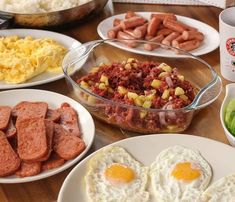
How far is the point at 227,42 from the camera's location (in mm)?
1817

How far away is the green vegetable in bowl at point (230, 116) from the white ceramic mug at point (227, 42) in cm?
27

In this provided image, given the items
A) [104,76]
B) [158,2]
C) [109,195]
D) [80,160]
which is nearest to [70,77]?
[104,76]

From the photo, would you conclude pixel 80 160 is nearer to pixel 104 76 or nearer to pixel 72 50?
pixel 104 76

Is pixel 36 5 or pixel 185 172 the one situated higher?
pixel 36 5

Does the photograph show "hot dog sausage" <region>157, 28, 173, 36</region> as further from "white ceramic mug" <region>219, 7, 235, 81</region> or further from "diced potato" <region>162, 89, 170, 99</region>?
"diced potato" <region>162, 89, 170, 99</region>

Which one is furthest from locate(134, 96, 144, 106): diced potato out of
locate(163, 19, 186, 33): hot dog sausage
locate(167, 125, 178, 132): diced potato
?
locate(163, 19, 186, 33): hot dog sausage

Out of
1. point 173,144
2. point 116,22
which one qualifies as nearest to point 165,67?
point 173,144

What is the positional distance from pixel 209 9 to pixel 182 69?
2.14 feet

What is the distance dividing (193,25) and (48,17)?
632 millimetres

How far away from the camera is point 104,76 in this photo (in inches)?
69.0

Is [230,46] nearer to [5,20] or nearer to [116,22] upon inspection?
[116,22]

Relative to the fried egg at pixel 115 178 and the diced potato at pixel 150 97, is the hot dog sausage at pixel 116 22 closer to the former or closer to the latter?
the diced potato at pixel 150 97

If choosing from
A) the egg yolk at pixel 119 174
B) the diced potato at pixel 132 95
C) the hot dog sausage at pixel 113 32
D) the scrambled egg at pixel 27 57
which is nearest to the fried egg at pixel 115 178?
the egg yolk at pixel 119 174

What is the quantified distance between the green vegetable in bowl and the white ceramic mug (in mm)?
268
